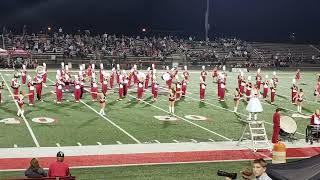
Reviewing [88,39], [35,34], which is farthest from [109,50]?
[35,34]

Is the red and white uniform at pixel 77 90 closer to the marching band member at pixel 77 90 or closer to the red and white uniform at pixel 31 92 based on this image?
the marching band member at pixel 77 90

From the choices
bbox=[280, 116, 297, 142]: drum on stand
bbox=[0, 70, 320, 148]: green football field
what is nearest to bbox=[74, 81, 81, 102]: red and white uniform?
bbox=[0, 70, 320, 148]: green football field

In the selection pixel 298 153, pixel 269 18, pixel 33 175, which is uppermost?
pixel 269 18

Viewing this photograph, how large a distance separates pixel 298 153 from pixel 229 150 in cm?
197

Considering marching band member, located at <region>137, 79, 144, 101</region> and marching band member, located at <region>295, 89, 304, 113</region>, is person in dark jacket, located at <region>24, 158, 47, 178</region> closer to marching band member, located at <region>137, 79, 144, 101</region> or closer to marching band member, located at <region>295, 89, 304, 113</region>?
marching band member, located at <region>295, 89, 304, 113</region>

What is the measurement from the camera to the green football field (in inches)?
601

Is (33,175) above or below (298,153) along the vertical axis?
above

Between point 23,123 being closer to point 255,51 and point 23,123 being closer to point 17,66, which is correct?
point 17,66

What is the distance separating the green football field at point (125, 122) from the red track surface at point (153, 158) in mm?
1608

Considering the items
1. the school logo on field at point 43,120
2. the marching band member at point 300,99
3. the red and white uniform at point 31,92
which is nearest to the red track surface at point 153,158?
the school logo on field at point 43,120

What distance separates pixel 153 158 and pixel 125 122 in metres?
5.24

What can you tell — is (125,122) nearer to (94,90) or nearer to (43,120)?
(43,120)

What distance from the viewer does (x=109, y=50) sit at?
173 feet

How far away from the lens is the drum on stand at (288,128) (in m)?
15.9
